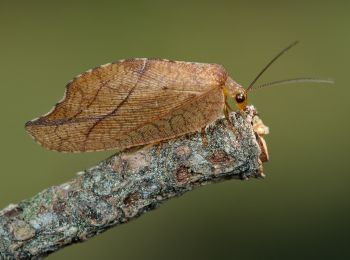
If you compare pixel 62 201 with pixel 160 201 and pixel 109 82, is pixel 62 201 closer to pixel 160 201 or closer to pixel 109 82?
pixel 160 201

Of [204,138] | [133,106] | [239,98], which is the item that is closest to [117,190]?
[204,138]

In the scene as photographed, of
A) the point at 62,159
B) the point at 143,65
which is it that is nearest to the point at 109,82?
the point at 143,65

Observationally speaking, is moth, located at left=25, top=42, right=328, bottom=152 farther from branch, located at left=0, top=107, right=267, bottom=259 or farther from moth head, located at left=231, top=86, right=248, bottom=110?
branch, located at left=0, top=107, right=267, bottom=259

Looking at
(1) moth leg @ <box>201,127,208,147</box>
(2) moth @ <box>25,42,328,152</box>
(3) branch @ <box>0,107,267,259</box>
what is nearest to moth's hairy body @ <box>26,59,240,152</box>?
(2) moth @ <box>25,42,328,152</box>

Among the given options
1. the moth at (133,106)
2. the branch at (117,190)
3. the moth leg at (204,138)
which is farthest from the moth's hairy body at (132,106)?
the branch at (117,190)

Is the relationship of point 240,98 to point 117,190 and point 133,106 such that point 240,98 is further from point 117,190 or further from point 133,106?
point 117,190

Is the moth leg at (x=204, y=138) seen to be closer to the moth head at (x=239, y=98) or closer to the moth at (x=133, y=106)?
the moth at (x=133, y=106)
